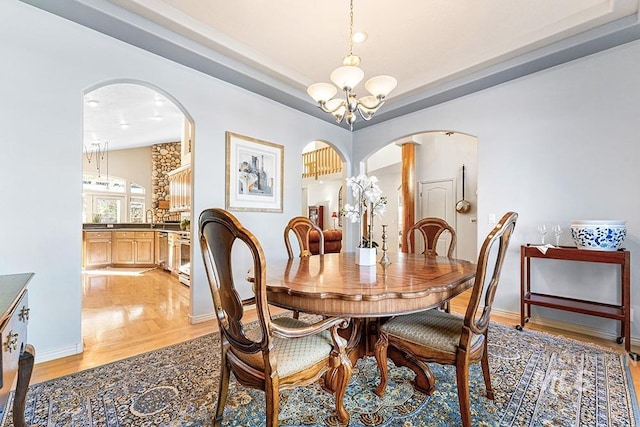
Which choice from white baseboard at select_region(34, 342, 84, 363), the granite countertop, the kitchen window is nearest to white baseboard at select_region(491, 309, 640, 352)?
white baseboard at select_region(34, 342, 84, 363)

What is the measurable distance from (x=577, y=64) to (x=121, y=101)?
6338 mm

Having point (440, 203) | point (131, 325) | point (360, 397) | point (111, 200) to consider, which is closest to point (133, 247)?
point (111, 200)

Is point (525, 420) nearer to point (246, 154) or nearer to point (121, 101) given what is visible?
point (246, 154)

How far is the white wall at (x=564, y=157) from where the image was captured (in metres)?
2.60

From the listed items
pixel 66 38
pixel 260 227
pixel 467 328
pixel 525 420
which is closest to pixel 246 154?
pixel 260 227

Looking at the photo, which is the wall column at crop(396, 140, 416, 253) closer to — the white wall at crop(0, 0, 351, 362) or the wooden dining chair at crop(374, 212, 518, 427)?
the wooden dining chair at crop(374, 212, 518, 427)

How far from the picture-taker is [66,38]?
7.57ft

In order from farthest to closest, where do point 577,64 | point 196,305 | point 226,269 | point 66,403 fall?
1. point 196,305
2. point 577,64
3. point 66,403
4. point 226,269

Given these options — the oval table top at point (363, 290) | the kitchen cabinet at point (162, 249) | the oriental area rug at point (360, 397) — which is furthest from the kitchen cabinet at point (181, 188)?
the oval table top at point (363, 290)

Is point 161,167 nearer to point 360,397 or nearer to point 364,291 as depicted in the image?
point 360,397

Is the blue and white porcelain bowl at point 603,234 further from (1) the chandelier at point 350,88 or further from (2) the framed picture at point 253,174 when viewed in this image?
(2) the framed picture at point 253,174

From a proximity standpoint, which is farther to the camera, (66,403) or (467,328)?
(66,403)

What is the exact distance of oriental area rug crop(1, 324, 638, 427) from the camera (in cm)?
151

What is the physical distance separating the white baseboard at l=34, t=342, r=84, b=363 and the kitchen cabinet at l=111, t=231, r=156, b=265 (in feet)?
16.5
